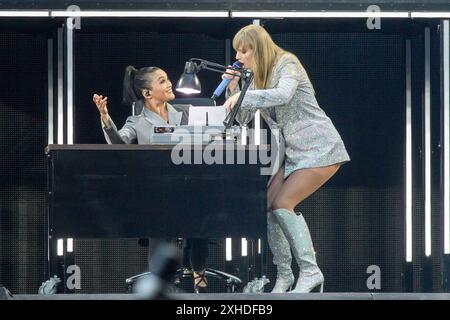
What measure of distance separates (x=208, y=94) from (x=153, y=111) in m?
0.82

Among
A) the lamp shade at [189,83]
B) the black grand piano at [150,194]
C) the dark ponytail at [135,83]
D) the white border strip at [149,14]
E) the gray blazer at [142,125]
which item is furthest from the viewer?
the white border strip at [149,14]

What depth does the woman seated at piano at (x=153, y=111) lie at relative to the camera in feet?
21.8

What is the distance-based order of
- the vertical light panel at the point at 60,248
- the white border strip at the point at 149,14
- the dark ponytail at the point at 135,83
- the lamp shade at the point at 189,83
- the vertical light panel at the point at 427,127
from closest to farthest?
the lamp shade at the point at 189,83, the dark ponytail at the point at 135,83, the white border strip at the point at 149,14, the vertical light panel at the point at 60,248, the vertical light panel at the point at 427,127

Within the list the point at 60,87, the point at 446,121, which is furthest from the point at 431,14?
the point at 60,87

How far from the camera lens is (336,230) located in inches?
300

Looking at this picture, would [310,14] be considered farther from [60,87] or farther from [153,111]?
[60,87]

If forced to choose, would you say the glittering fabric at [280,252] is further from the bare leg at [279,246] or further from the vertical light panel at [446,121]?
the vertical light panel at [446,121]

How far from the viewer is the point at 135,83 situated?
693 cm

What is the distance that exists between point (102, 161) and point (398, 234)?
262cm

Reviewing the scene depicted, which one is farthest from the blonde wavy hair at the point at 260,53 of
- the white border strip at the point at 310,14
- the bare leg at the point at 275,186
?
the white border strip at the point at 310,14

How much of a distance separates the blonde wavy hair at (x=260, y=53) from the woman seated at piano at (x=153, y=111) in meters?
0.84

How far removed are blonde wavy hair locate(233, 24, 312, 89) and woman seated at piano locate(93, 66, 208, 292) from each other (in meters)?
0.84

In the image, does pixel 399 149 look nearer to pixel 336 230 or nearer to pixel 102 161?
pixel 336 230
